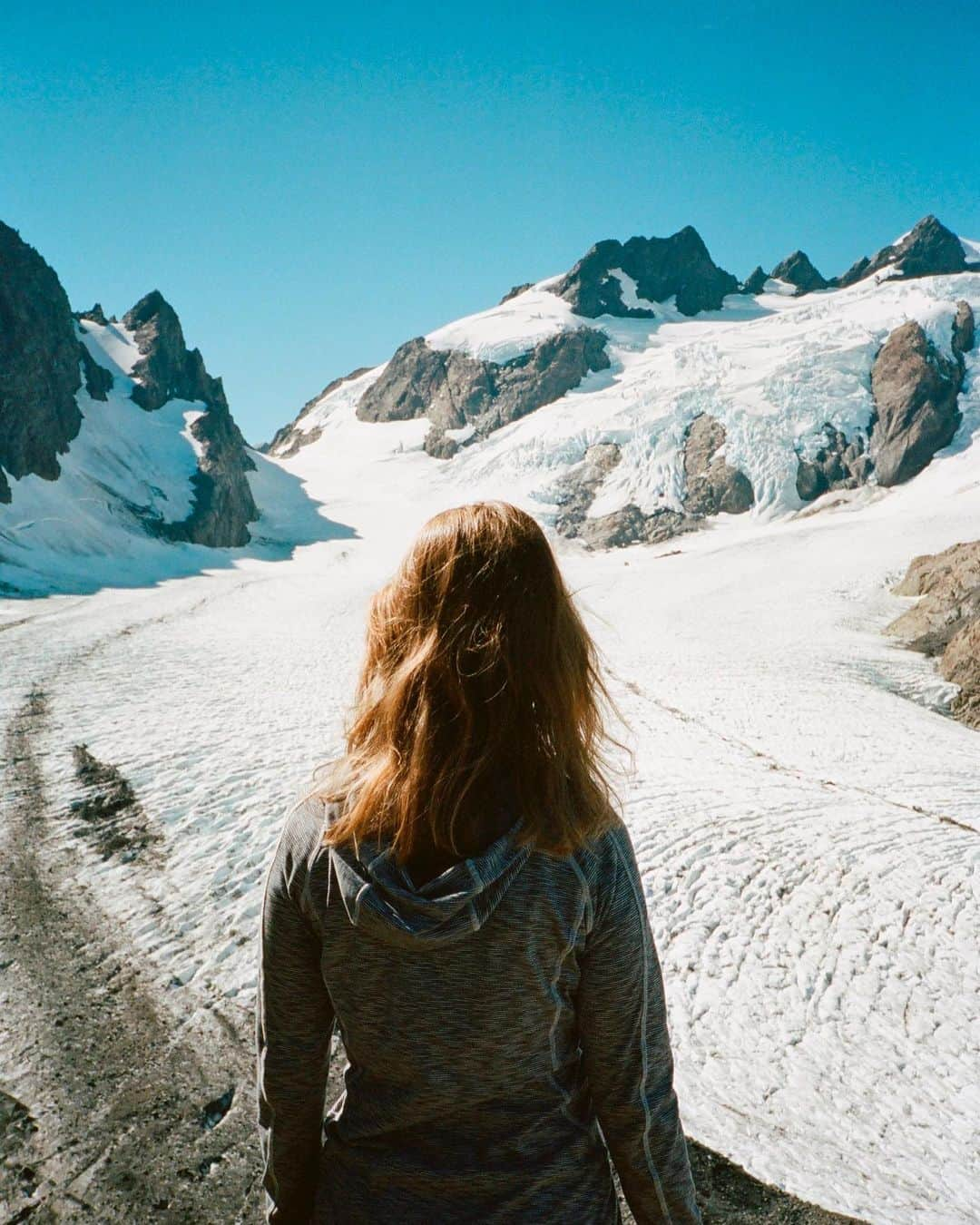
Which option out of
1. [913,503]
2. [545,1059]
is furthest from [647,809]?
[913,503]

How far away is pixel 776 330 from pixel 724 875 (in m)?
75.1

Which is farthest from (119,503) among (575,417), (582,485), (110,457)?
(575,417)

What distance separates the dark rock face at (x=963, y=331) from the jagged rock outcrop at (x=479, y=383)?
115ft

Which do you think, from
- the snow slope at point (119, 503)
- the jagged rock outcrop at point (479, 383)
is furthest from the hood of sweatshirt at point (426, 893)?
the jagged rock outcrop at point (479, 383)

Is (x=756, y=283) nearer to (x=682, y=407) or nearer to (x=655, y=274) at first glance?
(x=655, y=274)

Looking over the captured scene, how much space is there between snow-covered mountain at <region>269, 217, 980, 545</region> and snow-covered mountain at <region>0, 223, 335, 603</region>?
17812 mm

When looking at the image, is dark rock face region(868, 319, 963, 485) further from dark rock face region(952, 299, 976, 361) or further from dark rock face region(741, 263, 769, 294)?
dark rock face region(741, 263, 769, 294)

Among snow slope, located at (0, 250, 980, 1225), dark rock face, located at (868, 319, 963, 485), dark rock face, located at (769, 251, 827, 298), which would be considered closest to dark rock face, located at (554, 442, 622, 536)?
dark rock face, located at (868, 319, 963, 485)

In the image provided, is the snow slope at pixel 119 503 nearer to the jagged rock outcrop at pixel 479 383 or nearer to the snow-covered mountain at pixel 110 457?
the snow-covered mountain at pixel 110 457

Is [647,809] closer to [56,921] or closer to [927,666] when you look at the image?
[56,921]

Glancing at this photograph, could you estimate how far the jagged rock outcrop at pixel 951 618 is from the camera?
18.4 meters

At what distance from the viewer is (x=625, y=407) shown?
63.7 meters

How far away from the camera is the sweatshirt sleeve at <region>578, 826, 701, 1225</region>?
169 cm

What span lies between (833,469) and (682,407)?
41.5 ft
